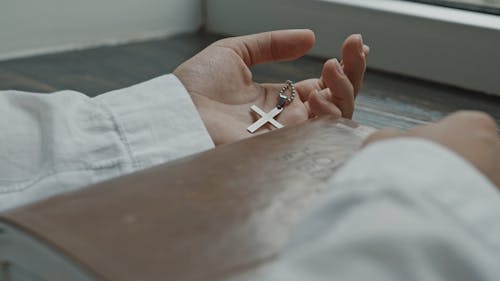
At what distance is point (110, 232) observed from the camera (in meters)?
0.33

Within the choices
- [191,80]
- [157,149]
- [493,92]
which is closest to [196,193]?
[157,149]

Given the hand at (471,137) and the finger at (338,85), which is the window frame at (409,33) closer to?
the finger at (338,85)

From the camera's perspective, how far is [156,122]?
0.55m

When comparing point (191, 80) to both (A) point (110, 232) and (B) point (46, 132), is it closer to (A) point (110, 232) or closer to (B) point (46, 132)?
(B) point (46, 132)

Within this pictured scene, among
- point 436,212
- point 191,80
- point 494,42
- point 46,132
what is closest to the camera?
point 436,212

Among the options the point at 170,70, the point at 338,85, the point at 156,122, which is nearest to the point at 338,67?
the point at 338,85

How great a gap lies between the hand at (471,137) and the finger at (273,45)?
1.10ft

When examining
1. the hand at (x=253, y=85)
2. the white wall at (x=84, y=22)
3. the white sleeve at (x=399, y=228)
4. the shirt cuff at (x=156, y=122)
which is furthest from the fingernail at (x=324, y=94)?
the white wall at (x=84, y=22)

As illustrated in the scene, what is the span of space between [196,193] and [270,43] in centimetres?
34

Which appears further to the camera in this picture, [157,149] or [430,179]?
[157,149]

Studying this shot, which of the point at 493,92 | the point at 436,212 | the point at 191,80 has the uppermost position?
the point at 436,212

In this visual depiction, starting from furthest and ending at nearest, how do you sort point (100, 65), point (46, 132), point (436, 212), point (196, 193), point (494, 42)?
point (100, 65), point (494, 42), point (46, 132), point (196, 193), point (436, 212)

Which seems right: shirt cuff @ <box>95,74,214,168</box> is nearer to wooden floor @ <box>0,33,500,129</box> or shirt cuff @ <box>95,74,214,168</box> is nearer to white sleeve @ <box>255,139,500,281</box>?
white sleeve @ <box>255,139,500,281</box>

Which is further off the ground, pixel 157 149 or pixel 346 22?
pixel 157 149
